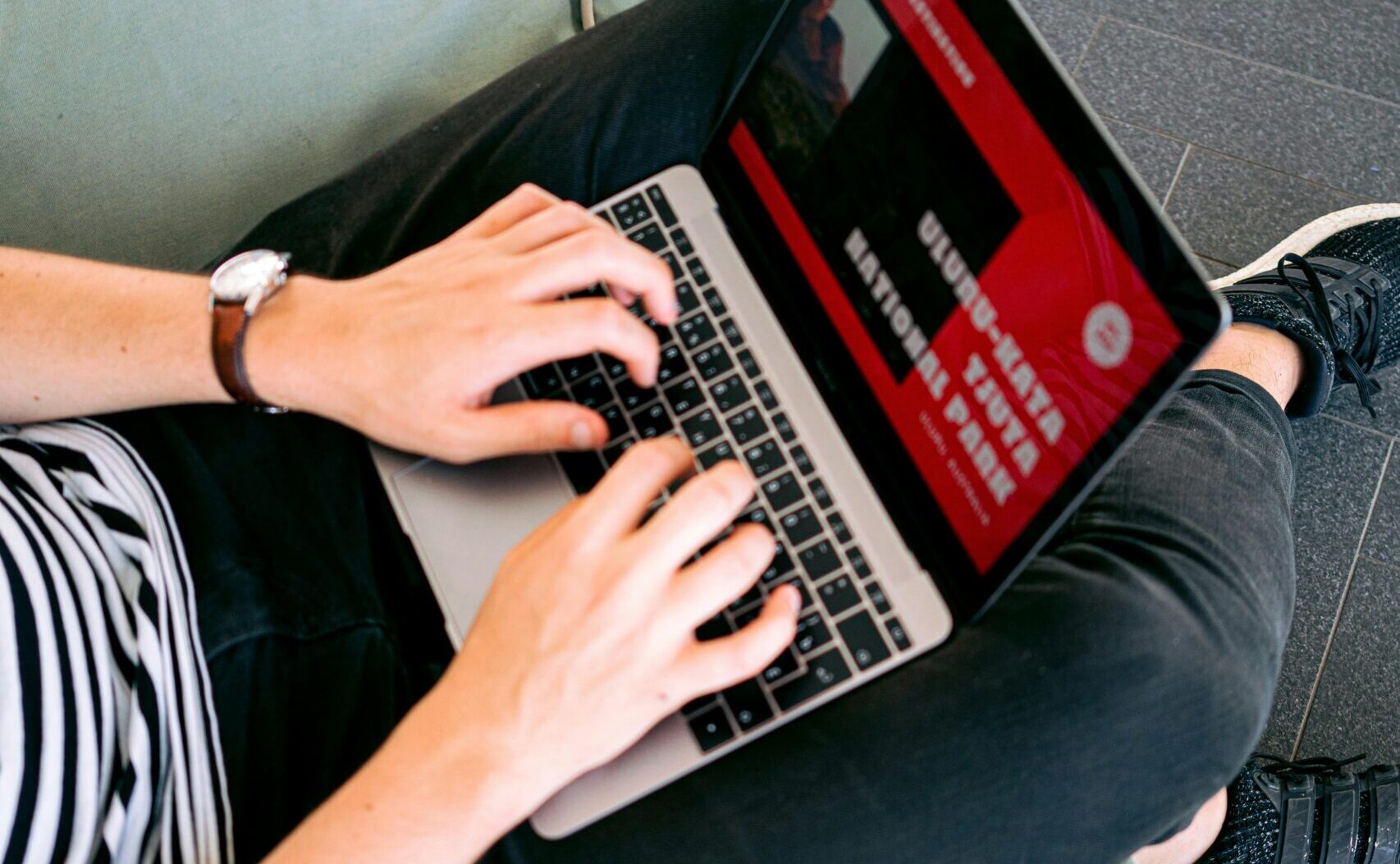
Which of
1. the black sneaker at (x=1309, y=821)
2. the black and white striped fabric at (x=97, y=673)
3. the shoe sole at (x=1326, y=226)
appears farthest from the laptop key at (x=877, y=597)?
the shoe sole at (x=1326, y=226)

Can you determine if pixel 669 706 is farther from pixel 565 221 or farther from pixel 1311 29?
pixel 1311 29

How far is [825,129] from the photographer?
2.36ft

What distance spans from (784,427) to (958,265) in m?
0.18

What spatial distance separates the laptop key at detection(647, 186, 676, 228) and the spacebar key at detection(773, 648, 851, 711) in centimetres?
38

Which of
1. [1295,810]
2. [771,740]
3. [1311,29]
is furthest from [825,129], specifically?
[1311,29]

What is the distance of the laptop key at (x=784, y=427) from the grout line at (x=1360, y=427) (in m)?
0.94

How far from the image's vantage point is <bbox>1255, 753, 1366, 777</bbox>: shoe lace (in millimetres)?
1120

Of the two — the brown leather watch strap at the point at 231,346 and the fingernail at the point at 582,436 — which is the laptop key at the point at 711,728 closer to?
the fingernail at the point at 582,436

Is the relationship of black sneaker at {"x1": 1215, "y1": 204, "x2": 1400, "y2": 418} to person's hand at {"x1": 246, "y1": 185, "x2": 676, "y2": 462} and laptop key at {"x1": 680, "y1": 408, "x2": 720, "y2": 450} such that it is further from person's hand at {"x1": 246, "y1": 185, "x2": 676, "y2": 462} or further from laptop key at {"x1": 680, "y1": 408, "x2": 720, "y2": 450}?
person's hand at {"x1": 246, "y1": 185, "x2": 676, "y2": 462}

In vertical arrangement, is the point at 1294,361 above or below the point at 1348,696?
above

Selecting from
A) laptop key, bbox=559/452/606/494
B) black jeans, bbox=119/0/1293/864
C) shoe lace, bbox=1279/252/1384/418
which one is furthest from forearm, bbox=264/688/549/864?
shoe lace, bbox=1279/252/1384/418

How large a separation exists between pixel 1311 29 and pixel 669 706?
1497 millimetres

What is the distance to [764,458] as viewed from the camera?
2.41 feet

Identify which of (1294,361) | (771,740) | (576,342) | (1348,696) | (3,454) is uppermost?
(3,454)
